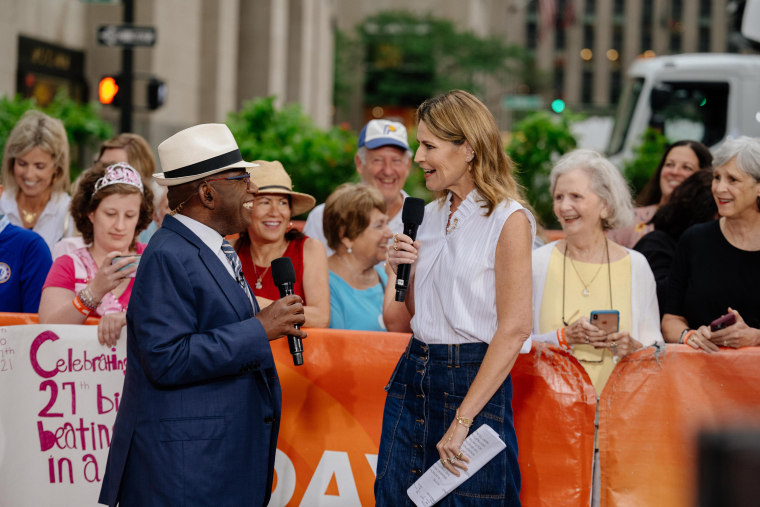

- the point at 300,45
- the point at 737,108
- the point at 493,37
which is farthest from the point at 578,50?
the point at 737,108

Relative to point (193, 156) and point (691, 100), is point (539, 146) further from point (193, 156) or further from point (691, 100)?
point (193, 156)

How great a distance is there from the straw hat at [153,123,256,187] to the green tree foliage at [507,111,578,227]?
353 inches

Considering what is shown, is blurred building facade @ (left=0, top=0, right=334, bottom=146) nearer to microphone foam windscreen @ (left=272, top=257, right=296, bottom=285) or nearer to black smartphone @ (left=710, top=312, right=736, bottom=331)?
microphone foam windscreen @ (left=272, top=257, right=296, bottom=285)

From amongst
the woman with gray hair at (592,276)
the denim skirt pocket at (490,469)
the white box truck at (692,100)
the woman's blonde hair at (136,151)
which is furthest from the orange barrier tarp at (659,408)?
the white box truck at (692,100)

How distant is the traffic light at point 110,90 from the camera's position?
1220cm

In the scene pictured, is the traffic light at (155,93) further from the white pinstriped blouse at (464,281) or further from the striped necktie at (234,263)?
the white pinstriped blouse at (464,281)

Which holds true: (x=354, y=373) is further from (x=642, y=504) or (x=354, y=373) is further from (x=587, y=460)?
(x=642, y=504)

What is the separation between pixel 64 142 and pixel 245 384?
3.93 m

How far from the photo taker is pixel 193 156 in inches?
126

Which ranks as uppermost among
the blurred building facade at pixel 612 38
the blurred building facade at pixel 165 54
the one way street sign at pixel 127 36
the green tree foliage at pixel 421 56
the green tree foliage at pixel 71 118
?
the blurred building facade at pixel 612 38

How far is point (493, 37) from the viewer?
1983 inches

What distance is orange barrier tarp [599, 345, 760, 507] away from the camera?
14.6ft

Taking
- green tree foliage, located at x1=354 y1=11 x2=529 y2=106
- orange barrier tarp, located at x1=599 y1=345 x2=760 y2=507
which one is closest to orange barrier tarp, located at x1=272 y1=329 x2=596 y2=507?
orange barrier tarp, located at x1=599 y1=345 x2=760 y2=507

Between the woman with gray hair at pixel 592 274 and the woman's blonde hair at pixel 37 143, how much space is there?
3.68m
